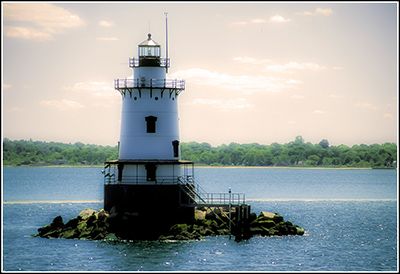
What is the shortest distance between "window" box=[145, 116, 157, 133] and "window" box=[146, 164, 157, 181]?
6.98 feet

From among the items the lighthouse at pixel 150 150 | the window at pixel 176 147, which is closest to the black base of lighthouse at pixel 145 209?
the lighthouse at pixel 150 150

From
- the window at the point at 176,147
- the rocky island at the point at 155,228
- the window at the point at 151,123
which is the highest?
the window at the point at 151,123

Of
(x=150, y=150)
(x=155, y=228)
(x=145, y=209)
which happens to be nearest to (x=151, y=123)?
(x=150, y=150)

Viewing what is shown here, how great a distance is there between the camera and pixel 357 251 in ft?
127

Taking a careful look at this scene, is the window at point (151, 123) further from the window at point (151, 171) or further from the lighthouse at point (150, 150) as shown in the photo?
the window at point (151, 171)

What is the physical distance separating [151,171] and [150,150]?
1.31 m

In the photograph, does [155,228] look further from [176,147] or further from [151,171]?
[176,147]

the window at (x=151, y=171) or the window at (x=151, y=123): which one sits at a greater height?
the window at (x=151, y=123)

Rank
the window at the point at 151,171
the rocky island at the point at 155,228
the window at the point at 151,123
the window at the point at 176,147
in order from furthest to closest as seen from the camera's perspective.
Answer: the window at the point at 176,147 → the window at the point at 151,123 → the window at the point at 151,171 → the rocky island at the point at 155,228

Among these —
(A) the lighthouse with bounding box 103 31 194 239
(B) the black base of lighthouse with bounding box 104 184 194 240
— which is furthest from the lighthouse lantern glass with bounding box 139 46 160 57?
(B) the black base of lighthouse with bounding box 104 184 194 240

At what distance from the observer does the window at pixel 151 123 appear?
136 ft

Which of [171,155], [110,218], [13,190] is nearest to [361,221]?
[171,155]

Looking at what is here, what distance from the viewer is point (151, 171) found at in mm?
40938

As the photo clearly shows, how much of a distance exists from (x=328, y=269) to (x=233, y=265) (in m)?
4.62
